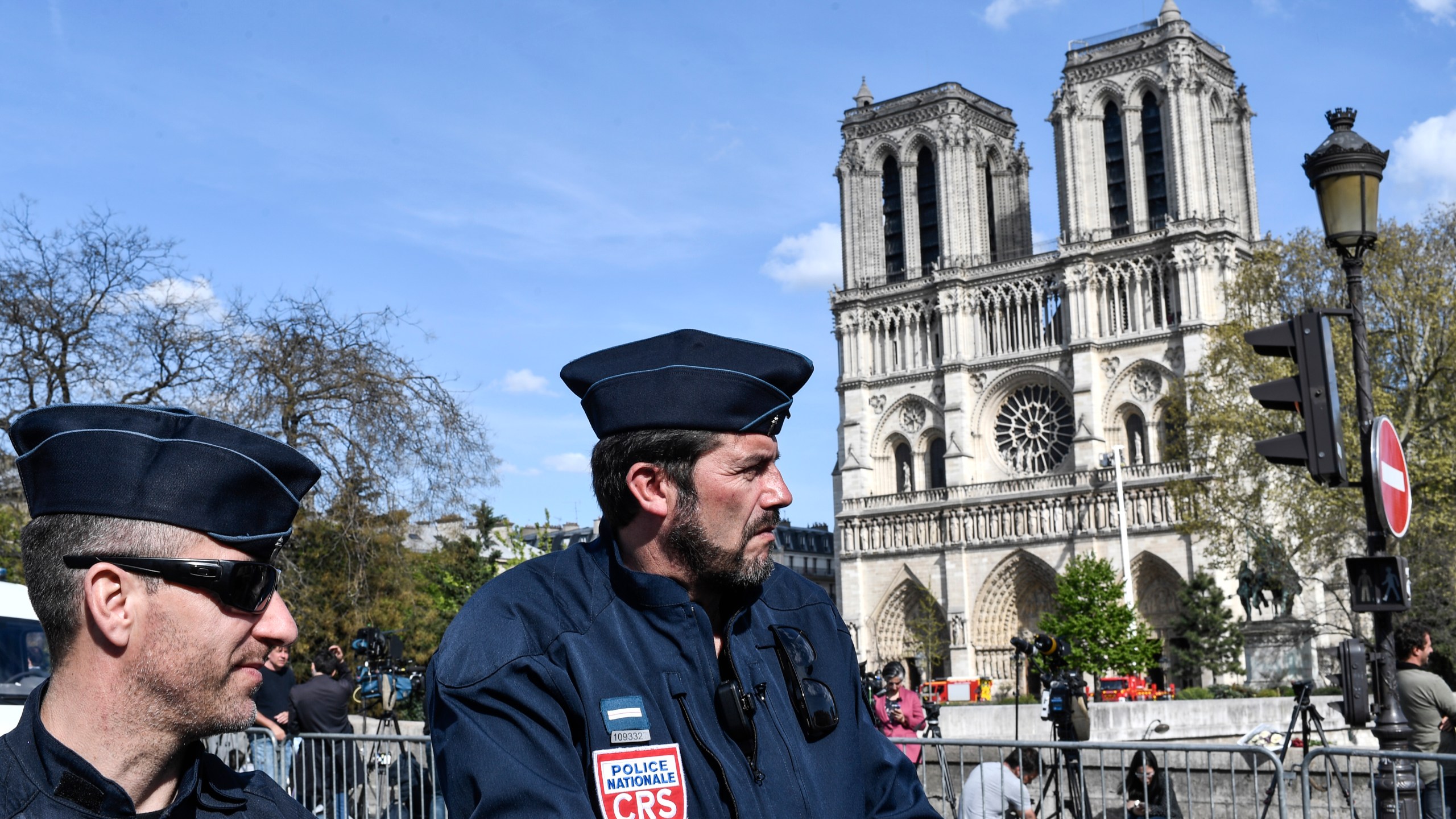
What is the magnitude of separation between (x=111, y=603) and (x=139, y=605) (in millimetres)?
31

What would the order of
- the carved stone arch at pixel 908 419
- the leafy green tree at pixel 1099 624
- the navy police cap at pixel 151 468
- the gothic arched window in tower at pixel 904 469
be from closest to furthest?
the navy police cap at pixel 151 468, the leafy green tree at pixel 1099 624, the carved stone arch at pixel 908 419, the gothic arched window in tower at pixel 904 469

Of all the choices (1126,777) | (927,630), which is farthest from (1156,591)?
(1126,777)

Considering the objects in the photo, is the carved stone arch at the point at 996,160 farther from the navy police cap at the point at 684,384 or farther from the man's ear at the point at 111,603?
the man's ear at the point at 111,603

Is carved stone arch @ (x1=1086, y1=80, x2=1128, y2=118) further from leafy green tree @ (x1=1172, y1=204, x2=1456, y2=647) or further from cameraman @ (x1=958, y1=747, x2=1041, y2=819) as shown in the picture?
cameraman @ (x1=958, y1=747, x2=1041, y2=819)

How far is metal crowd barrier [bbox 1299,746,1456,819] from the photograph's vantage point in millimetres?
4930

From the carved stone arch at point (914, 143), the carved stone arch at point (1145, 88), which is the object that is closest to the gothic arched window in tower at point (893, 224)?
the carved stone arch at point (914, 143)

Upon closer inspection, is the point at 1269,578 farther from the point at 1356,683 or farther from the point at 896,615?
the point at 1356,683

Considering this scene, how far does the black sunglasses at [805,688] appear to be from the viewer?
221 cm

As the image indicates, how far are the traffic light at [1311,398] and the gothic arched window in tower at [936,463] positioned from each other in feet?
149

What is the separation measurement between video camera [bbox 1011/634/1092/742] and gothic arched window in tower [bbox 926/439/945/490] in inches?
1595

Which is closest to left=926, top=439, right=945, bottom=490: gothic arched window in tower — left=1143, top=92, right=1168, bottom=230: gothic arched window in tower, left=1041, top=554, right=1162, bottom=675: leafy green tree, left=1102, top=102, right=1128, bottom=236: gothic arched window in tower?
left=1041, top=554, right=1162, bottom=675: leafy green tree

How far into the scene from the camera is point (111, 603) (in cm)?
166

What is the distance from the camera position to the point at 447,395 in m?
12.5

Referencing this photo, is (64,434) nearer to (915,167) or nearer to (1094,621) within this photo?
(1094,621)
